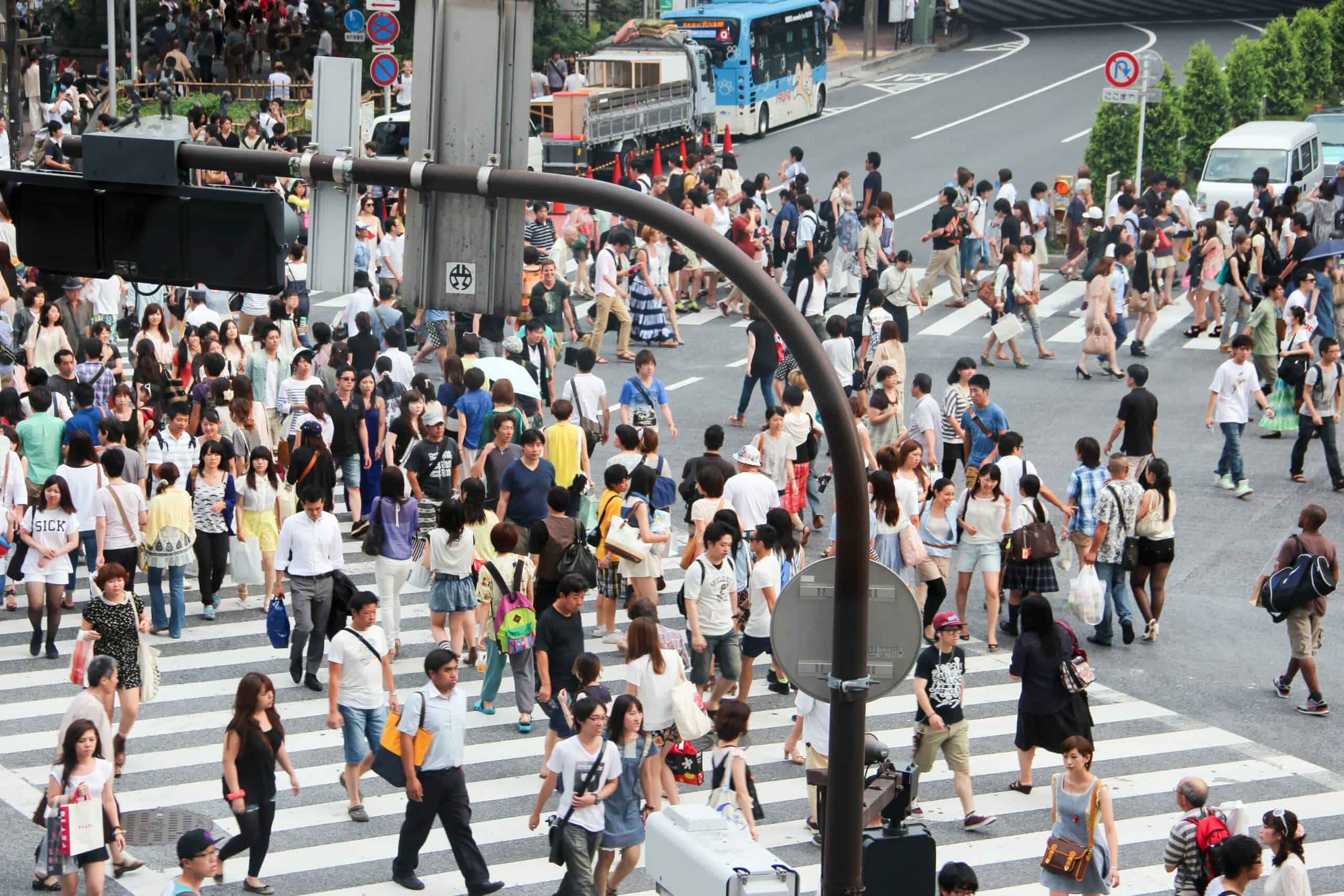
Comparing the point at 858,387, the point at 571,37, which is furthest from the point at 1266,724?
the point at 571,37

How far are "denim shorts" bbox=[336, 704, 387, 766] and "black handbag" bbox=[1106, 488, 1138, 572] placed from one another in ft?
21.1

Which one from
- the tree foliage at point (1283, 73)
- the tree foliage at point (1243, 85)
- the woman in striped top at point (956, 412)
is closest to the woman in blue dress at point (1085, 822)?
the woman in striped top at point (956, 412)

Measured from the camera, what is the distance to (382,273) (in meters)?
26.4

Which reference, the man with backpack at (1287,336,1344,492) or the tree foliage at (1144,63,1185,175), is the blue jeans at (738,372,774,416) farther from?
the tree foliage at (1144,63,1185,175)

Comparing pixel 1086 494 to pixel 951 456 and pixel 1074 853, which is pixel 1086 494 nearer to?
pixel 951 456

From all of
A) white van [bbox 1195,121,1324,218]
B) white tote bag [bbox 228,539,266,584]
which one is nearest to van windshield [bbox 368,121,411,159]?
white van [bbox 1195,121,1324,218]

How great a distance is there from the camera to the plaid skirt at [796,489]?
1672cm

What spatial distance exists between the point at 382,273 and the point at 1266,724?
15.8 m

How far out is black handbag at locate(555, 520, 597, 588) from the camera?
13.7m

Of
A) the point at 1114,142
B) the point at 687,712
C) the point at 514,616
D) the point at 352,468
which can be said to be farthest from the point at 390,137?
the point at 687,712

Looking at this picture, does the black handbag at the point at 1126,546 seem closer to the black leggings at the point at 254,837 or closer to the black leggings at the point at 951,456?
the black leggings at the point at 951,456

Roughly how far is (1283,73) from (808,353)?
36744mm

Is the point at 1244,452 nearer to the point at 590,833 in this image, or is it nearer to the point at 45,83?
the point at 590,833

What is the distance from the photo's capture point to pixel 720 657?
13.7 meters
